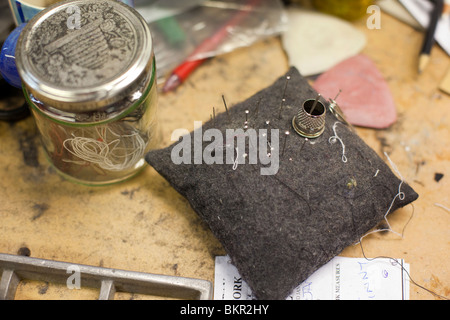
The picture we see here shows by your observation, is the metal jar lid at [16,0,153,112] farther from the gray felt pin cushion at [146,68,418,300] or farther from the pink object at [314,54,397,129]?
the pink object at [314,54,397,129]

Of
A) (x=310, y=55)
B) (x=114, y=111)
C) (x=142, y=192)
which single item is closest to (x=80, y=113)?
(x=114, y=111)

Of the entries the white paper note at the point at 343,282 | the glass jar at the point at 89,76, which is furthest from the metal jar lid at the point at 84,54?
the white paper note at the point at 343,282

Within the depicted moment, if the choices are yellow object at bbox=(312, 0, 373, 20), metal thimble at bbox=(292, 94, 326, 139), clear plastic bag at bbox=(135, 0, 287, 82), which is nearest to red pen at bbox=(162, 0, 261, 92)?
clear plastic bag at bbox=(135, 0, 287, 82)

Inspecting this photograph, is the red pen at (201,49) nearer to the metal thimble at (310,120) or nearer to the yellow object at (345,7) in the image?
the yellow object at (345,7)

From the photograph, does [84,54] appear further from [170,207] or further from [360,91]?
[360,91]

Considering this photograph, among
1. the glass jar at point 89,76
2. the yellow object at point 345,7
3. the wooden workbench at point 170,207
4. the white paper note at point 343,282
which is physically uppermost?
the glass jar at point 89,76

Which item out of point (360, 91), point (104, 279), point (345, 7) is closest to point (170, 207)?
point (104, 279)
